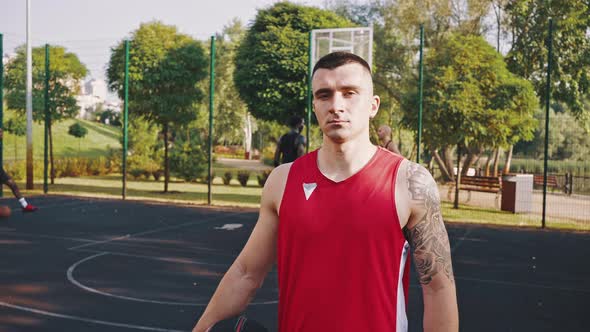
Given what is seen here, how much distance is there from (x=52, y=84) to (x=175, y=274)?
14.1 meters

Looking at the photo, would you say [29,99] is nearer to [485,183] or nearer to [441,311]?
[485,183]

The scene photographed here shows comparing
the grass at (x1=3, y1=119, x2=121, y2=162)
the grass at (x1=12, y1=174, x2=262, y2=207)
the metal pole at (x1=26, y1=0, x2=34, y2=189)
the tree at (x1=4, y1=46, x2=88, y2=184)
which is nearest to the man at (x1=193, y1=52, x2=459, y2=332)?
the grass at (x1=12, y1=174, x2=262, y2=207)

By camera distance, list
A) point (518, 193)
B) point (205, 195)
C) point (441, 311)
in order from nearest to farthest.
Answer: point (441, 311) → point (518, 193) → point (205, 195)

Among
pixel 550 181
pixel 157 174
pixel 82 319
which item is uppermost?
pixel 550 181

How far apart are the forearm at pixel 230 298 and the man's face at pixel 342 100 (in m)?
0.56

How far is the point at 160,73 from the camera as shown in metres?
16.9

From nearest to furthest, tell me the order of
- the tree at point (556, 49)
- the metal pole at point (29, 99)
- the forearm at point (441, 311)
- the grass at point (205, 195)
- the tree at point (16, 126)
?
the forearm at point (441, 311) → the grass at point (205, 195) → the metal pole at point (29, 99) → the tree at point (556, 49) → the tree at point (16, 126)

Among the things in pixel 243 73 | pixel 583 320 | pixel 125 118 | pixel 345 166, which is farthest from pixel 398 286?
pixel 243 73

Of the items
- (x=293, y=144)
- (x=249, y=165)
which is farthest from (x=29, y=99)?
(x=249, y=165)

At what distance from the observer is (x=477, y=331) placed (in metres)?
5.20

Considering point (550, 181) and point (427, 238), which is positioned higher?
point (427, 238)

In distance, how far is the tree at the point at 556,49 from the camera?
63.4 ft

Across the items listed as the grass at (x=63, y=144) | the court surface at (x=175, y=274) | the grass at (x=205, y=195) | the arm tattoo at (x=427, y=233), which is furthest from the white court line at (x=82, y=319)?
the grass at (x=63, y=144)

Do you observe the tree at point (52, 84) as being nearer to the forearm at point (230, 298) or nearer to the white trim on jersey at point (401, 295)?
the forearm at point (230, 298)
